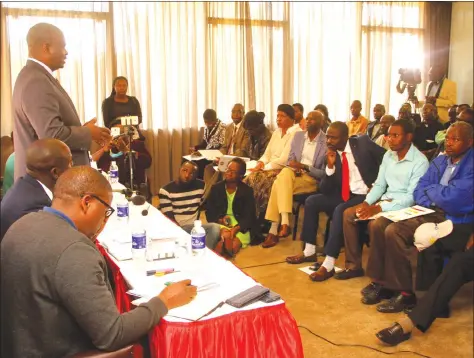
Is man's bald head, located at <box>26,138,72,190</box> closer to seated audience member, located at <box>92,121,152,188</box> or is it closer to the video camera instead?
seated audience member, located at <box>92,121,152,188</box>

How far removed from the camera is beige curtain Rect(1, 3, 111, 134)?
519 centimetres

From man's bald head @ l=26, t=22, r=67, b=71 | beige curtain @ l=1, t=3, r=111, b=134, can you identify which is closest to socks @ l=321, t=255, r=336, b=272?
man's bald head @ l=26, t=22, r=67, b=71

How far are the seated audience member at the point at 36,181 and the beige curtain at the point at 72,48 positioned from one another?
142 inches

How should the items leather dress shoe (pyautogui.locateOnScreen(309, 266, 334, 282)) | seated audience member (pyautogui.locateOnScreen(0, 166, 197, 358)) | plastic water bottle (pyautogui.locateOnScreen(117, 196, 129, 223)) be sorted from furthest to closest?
leather dress shoe (pyautogui.locateOnScreen(309, 266, 334, 282)), plastic water bottle (pyautogui.locateOnScreen(117, 196, 129, 223)), seated audience member (pyautogui.locateOnScreen(0, 166, 197, 358))

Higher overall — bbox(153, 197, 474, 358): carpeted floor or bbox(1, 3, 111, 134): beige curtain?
bbox(1, 3, 111, 134): beige curtain

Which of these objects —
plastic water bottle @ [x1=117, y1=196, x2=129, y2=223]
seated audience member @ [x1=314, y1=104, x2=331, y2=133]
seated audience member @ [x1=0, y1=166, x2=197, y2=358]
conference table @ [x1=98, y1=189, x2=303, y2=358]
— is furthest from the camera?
seated audience member @ [x1=314, y1=104, x2=331, y2=133]

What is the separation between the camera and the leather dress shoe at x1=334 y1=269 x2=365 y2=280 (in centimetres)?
318

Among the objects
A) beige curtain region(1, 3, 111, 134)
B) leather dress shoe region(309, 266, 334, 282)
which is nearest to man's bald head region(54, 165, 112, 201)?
leather dress shoe region(309, 266, 334, 282)

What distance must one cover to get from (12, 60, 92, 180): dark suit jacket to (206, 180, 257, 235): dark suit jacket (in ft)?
4.84

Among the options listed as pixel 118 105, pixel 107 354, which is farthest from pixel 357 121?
pixel 107 354

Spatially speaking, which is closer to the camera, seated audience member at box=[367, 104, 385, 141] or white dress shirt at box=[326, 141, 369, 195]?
white dress shirt at box=[326, 141, 369, 195]

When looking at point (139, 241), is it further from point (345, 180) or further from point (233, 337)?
point (345, 180)

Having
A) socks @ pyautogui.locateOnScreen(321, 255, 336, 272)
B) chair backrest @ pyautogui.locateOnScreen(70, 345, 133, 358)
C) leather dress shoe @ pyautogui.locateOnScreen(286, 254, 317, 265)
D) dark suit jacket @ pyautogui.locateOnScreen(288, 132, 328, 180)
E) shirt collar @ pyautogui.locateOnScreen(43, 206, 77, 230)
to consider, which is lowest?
leather dress shoe @ pyautogui.locateOnScreen(286, 254, 317, 265)

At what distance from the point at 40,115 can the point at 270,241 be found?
2.24 m
